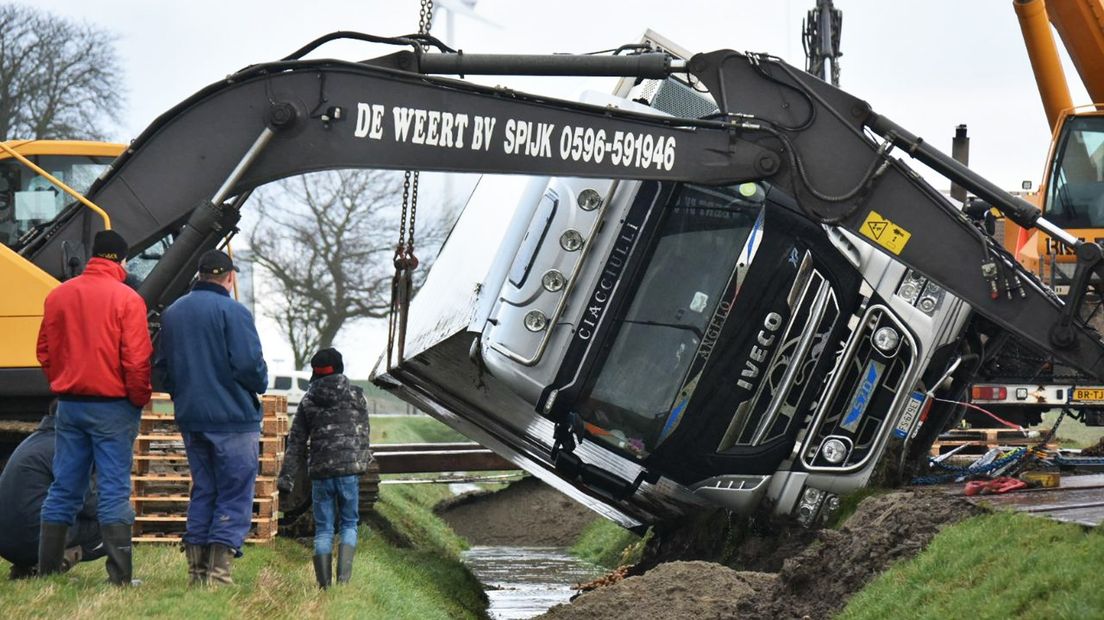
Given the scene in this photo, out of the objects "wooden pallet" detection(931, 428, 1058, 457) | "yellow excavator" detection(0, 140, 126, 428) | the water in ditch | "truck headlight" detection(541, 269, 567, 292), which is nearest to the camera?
"yellow excavator" detection(0, 140, 126, 428)

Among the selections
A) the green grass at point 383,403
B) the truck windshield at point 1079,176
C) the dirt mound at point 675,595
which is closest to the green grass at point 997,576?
the dirt mound at point 675,595

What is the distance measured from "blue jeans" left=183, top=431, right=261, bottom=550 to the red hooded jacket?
48 cm

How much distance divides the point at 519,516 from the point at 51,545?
16989mm

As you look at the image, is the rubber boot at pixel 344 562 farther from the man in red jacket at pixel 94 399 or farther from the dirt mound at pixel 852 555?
the dirt mound at pixel 852 555

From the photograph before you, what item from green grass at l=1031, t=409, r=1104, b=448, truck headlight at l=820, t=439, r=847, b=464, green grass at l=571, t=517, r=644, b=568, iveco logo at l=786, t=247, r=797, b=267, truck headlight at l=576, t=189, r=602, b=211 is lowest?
green grass at l=571, t=517, r=644, b=568

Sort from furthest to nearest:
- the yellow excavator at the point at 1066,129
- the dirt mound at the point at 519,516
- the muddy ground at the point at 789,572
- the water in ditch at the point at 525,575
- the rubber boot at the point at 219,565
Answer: the dirt mound at the point at 519,516 < the yellow excavator at the point at 1066,129 < the water in ditch at the point at 525,575 < the muddy ground at the point at 789,572 < the rubber boot at the point at 219,565

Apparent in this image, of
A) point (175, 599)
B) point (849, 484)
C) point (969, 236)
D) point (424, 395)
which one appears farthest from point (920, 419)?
point (175, 599)

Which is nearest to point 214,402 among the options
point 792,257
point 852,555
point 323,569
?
Answer: point 323,569

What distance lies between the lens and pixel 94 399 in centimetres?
875

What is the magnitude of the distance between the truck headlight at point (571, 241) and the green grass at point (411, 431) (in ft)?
79.4

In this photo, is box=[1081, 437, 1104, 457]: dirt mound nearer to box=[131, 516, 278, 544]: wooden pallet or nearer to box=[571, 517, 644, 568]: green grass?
box=[571, 517, 644, 568]: green grass

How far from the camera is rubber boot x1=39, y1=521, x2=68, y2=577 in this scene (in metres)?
8.77

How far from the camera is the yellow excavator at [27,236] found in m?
11.5

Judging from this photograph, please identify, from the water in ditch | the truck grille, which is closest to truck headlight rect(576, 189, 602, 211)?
the truck grille
